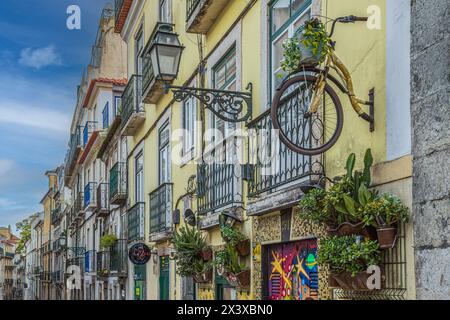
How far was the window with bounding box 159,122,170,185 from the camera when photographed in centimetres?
1280

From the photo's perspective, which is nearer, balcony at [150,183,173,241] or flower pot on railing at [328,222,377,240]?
flower pot on railing at [328,222,377,240]

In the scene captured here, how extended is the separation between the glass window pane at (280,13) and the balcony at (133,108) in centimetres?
760

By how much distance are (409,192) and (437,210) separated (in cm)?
34

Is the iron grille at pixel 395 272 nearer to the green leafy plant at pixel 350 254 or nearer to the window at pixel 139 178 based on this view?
the green leafy plant at pixel 350 254

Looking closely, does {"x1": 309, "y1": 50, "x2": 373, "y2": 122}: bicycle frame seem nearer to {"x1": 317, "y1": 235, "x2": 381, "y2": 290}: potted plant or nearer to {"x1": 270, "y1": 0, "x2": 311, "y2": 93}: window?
{"x1": 317, "y1": 235, "x2": 381, "y2": 290}: potted plant

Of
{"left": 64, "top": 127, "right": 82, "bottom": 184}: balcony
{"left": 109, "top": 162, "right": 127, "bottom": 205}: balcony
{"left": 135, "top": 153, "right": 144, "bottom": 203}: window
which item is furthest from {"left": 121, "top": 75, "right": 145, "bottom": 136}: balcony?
{"left": 64, "top": 127, "right": 82, "bottom": 184}: balcony

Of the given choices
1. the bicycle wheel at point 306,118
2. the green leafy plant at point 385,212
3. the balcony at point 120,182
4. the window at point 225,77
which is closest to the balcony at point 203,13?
the window at point 225,77

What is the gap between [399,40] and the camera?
504 cm

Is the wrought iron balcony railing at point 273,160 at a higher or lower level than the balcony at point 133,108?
lower

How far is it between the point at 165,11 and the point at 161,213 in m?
3.66

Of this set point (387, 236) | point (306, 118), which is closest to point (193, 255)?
point (306, 118)

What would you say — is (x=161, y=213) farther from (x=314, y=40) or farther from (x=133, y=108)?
(x=314, y=40)

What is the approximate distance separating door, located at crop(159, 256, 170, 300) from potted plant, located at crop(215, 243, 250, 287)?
15.0 ft

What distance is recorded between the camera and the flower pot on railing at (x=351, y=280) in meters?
5.05
